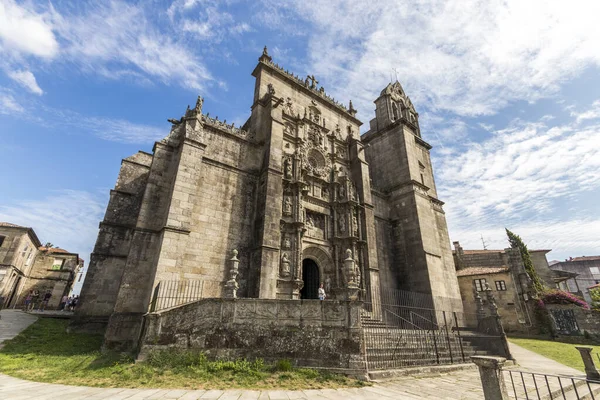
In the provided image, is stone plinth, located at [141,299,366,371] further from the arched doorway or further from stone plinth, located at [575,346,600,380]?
the arched doorway

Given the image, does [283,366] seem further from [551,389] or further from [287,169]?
[287,169]

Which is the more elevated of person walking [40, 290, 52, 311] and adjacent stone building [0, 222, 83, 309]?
adjacent stone building [0, 222, 83, 309]

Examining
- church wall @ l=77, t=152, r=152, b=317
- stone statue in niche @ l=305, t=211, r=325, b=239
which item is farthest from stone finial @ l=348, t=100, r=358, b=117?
church wall @ l=77, t=152, r=152, b=317

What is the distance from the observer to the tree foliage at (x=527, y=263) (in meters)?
25.9

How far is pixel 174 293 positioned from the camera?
1088 centimetres

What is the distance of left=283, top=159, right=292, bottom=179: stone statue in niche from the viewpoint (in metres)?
16.3

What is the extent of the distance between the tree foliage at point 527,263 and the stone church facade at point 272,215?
39.3ft

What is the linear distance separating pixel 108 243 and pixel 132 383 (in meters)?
10.4

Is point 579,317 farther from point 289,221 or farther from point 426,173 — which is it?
point 289,221

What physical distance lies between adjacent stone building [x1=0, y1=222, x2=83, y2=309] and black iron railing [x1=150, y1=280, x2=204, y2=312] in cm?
2349

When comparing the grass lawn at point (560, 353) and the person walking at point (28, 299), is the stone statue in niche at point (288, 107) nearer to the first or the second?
the grass lawn at point (560, 353)

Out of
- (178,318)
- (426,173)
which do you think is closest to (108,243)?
(178,318)

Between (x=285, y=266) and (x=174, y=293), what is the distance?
214 inches

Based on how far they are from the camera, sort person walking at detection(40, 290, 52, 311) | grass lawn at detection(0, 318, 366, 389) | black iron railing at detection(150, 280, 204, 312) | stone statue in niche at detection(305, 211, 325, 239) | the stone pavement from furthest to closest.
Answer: person walking at detection(40, 290, 52, 311) < stone statue in niche at detection(305, 211, 325, 239) < black iron railing at detection(150, 280, 204, 312) < grass lawn at detection(0, 318, 366, 389) < the stone pavement
